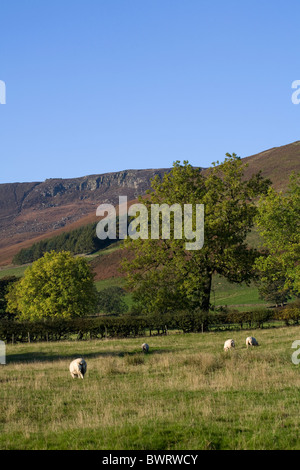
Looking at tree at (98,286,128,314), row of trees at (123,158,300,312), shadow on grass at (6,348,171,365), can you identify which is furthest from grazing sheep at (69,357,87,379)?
tree at (98,286,128,314)

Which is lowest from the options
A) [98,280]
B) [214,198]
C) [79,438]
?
[98,280]

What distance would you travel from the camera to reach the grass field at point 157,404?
1020 cm

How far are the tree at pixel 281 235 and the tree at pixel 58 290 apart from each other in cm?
2897

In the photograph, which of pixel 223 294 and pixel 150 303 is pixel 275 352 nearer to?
pixel 150 303

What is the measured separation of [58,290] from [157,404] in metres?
52.6

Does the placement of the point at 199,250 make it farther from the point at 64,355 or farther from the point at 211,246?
the point at 64,355

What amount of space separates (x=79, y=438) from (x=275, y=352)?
16.8 m

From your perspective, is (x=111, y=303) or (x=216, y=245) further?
(x=111, y=303)

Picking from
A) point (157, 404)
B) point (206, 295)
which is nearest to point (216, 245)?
point (206, 295)

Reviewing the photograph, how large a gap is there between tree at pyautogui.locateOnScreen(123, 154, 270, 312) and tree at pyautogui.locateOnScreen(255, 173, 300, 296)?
3052mm

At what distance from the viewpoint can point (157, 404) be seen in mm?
14055

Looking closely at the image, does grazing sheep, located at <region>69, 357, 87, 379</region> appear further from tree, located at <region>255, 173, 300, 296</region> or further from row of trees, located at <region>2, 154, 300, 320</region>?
tree, located at <region>255, 173, 300, 296</region>
